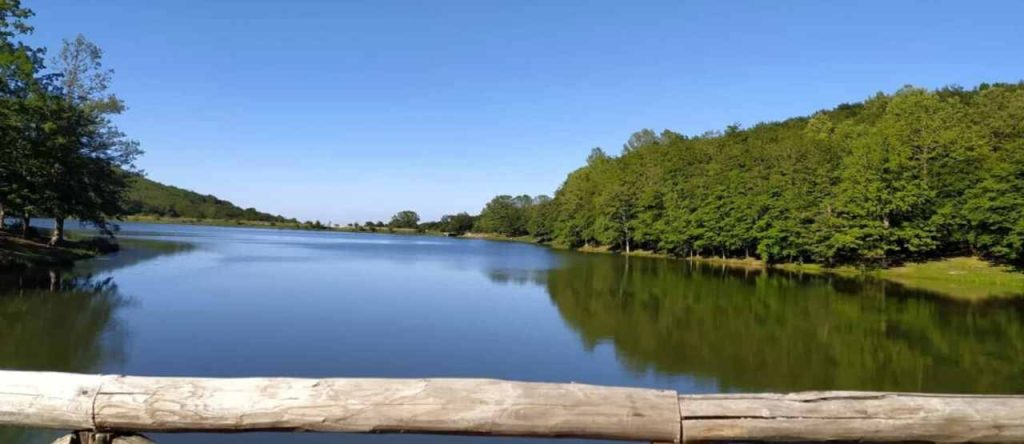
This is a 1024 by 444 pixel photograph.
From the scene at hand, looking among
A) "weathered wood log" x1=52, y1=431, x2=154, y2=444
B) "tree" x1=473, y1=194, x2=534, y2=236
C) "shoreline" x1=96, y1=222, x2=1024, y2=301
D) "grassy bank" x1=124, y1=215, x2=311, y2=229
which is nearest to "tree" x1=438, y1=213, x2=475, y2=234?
"tree" x1=473, y1=194, x2=534, y2=236

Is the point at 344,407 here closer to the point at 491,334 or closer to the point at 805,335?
the point at 491,334

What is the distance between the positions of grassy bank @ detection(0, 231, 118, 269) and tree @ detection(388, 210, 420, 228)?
446 feet

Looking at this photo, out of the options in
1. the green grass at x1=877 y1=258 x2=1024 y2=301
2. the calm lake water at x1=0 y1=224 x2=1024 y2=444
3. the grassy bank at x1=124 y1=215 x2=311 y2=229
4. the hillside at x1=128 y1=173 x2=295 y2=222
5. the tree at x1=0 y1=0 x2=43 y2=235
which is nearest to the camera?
the calm lake water at x1=0 y1=224 x2=1024 y2=444

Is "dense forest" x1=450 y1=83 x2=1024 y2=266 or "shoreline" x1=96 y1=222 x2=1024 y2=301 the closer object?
"shoreline" x1=96 y1=222 x2=1024 y2=301

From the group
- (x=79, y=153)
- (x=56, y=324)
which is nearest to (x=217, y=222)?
(x=79, y=153)

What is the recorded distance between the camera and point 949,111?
54156 mm

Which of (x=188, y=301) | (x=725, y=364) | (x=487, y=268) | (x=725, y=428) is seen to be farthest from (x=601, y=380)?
(x=487, y=268)

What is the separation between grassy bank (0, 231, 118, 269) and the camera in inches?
906

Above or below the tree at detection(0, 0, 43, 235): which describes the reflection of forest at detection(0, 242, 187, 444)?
below

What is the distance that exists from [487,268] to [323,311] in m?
20.2

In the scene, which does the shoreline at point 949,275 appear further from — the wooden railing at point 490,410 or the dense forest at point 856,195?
the wooden railing at point 490,410

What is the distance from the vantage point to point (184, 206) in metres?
162

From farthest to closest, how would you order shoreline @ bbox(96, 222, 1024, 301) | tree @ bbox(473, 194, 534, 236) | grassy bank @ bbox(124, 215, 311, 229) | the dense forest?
grassy bank @ bbox(124, 215, 311, 229)
tree @ bbox(473, 194, 534, 236)
the dense forest
shoreline @ bbox(96, 222, 1024, 301)

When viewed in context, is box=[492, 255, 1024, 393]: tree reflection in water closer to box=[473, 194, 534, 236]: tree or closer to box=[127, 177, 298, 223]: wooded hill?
box=[473, 194, 534, 236]: tree
